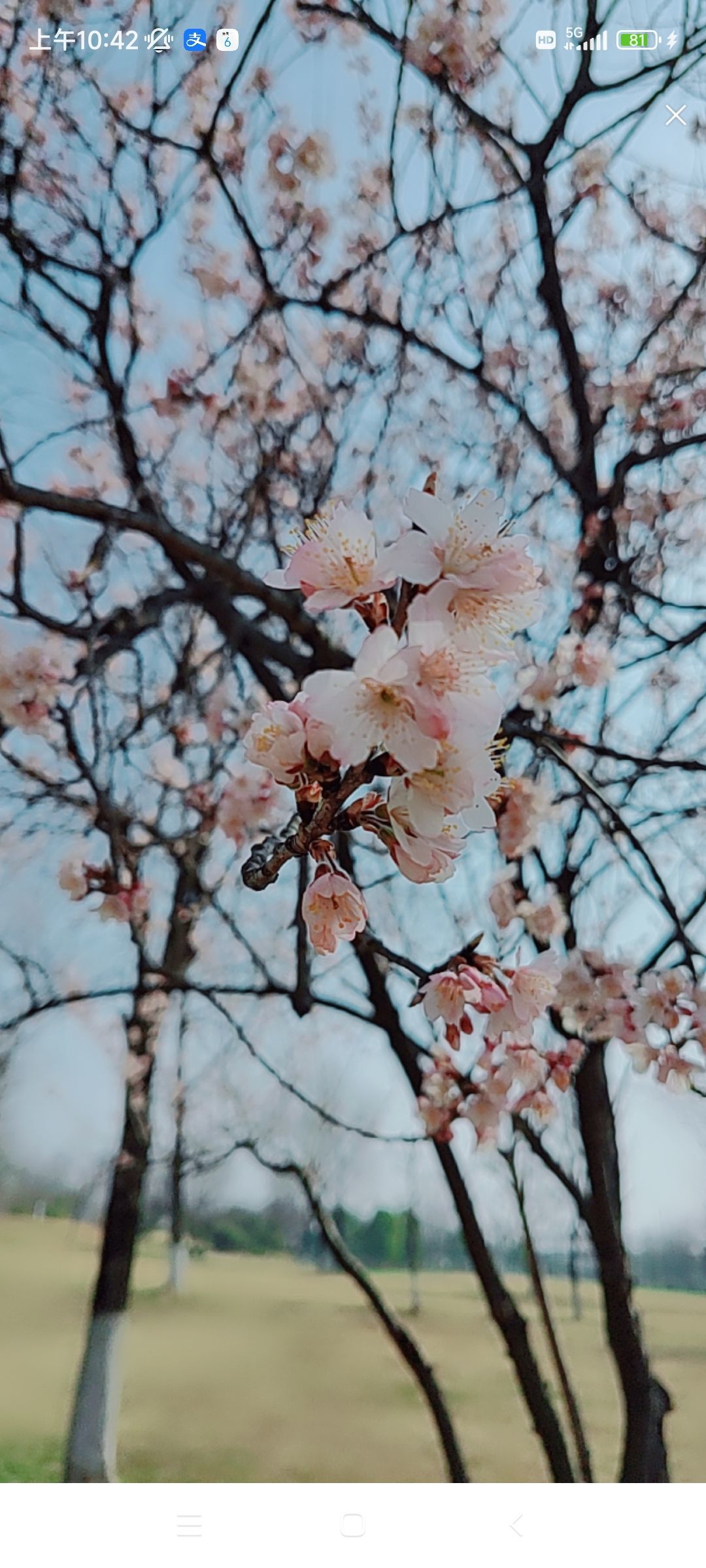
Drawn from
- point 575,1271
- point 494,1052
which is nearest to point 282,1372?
point 575,1271

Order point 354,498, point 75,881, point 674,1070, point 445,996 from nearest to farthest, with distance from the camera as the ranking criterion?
point 445,996
point 674,1070
point 75,881
point 354,498

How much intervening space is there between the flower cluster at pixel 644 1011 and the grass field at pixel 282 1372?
39cm

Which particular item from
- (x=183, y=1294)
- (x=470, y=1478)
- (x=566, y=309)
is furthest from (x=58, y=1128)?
(x=566, y=309)

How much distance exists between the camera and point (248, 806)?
42.7 inches

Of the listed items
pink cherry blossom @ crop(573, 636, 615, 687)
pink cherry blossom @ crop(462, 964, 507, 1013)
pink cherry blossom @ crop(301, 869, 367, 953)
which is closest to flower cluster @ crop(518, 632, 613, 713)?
pink cherry blossom @ crop(573, 636, 615, 687)

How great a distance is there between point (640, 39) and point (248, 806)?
3.17 ft

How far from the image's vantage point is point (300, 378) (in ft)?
4.17

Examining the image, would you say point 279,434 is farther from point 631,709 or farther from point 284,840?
point 284,840

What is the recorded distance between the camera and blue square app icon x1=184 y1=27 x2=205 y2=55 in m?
0.99

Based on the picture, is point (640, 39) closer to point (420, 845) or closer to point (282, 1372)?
point (420, 845)

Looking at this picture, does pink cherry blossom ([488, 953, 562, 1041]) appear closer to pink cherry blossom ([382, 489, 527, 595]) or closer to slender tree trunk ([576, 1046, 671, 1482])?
pink cherry blossom ([382, 489, 527, 595])

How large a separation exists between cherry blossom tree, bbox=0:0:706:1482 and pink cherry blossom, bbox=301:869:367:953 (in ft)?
1.92

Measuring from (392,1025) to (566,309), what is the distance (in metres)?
1.00

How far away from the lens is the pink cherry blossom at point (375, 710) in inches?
10.0
